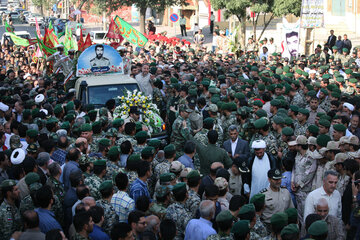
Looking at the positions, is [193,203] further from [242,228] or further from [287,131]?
[287,131]

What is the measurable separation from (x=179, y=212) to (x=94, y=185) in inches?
54.6

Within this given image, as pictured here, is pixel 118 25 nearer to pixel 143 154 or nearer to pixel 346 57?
pixel 346 57

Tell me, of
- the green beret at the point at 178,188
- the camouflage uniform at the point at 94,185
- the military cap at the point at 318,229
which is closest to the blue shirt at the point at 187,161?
the camouflage uniform at the point at 94,185

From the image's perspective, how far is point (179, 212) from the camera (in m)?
6.39

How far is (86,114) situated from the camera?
11273mm

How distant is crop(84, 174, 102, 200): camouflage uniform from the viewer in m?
7.09

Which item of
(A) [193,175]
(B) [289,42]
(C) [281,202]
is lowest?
(C) [281,202]

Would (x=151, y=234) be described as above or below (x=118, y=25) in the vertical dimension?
below

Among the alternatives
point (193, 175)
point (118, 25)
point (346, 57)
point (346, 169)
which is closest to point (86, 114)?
point (193, 175)

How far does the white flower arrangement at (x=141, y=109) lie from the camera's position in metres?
11.5

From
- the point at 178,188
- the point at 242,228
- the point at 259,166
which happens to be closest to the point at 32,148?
the point at 178,188

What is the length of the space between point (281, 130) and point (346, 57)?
13988 millimetres

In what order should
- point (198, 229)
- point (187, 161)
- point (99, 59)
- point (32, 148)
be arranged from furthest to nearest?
point (99, 59), point (32, 148), point (187, 161), point (198, 229)

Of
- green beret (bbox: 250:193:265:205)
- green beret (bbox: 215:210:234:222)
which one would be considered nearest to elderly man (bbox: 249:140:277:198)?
green beret (bbox: 250:193:265:205)
